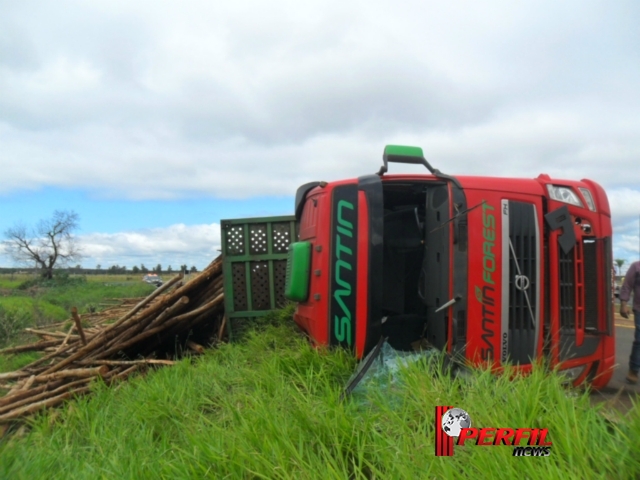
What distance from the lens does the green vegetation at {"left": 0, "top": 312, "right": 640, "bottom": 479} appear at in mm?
2201

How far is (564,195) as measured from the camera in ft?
14.1

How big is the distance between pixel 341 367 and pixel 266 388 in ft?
1.82

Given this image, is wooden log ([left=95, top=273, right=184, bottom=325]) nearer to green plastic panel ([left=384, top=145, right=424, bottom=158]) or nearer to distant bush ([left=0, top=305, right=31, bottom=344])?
green plastic panel ([left=384, top=145, right=424, bottom=158])

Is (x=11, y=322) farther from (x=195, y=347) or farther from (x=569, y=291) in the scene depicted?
(x=569, y=291)

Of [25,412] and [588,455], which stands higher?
[588,455]

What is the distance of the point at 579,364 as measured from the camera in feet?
13.8

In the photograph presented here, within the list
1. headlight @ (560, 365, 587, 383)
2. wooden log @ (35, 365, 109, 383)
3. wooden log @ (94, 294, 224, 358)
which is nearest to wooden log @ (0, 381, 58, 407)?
wooden log @ (35, 365, 109, 383)

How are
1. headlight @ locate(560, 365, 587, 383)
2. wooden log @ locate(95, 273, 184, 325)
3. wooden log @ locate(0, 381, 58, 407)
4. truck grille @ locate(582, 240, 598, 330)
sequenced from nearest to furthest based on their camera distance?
headlight @ locate(560, 365, 587, 383)
truck grille @ locate(582, 240, 598, 330)
wooden log @ locate(0, 381, 58, 407)
wooden log @ locate(95, 273, 184, 325)

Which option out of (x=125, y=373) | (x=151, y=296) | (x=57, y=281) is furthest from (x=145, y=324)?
(x=57, y=281)

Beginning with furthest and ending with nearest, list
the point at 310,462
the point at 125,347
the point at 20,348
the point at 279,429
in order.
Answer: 1. the point at 20,348
2. the point at 125,347
3. the point at 279,429
4. the point at 310,462

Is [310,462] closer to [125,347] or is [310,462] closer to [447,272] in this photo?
[447,272]

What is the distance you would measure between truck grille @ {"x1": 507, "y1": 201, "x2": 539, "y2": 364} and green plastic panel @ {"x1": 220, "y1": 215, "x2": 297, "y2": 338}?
324 cm

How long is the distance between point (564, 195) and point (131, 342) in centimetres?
530

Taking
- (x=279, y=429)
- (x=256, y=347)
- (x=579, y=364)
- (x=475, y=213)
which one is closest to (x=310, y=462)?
(x=279, y=429)
